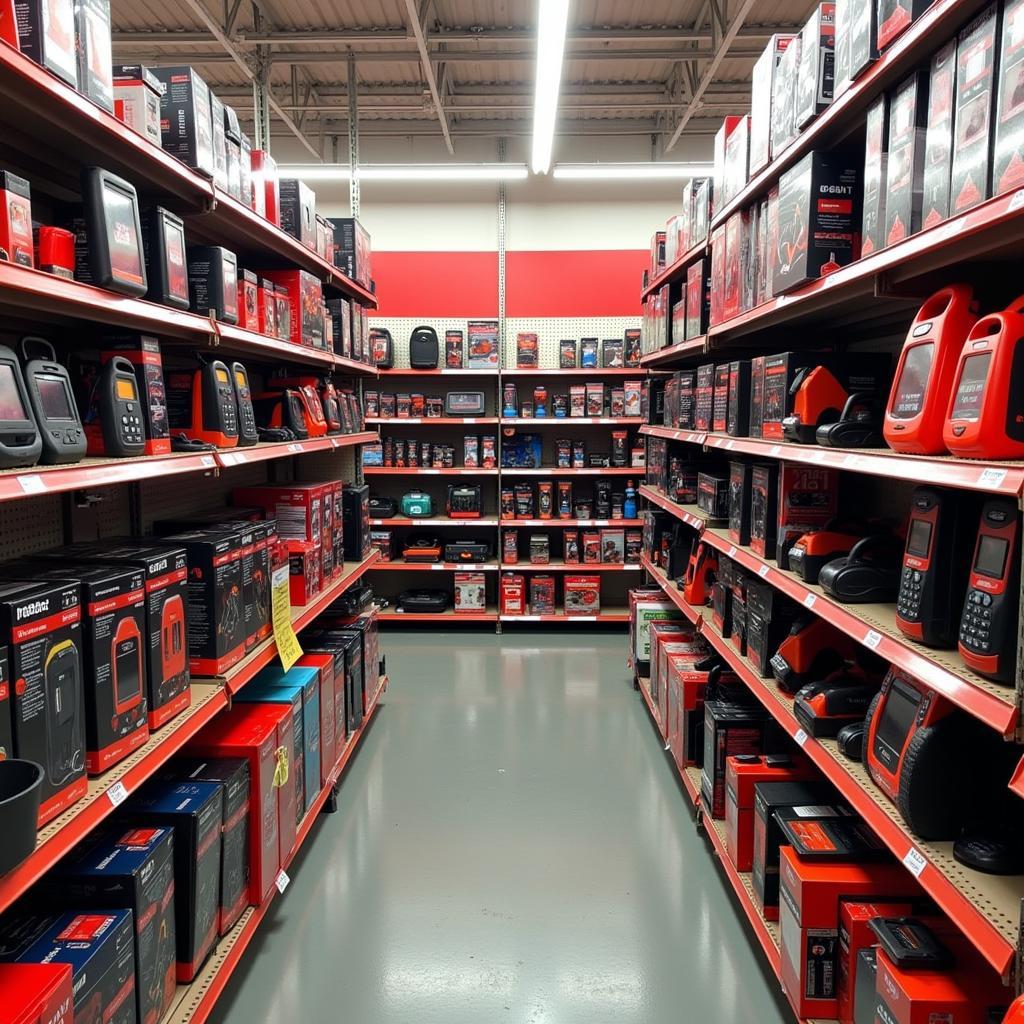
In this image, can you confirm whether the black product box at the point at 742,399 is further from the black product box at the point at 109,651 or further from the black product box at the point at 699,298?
the black product box at the point at 109,651

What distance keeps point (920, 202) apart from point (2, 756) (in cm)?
216

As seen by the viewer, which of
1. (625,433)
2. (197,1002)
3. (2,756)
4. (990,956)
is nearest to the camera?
(990,956)

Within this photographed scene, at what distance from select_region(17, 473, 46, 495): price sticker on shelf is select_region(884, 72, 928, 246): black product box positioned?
1860 mm

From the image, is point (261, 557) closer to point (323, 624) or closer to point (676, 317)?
point (323, 624)

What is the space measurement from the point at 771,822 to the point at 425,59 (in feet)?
16.9

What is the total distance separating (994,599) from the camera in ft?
4.56

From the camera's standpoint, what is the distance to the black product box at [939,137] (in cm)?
160

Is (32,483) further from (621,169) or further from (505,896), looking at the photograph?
(621,169)

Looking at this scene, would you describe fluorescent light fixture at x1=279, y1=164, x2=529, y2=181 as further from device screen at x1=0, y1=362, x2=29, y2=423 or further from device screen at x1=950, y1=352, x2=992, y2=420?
device screen at x1=950, y1=352, x2=992, y2=420

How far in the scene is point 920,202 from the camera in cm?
174

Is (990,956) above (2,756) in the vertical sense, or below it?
below

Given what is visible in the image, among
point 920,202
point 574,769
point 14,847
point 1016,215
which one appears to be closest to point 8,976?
point 14,847

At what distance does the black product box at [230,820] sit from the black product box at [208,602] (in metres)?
0.28

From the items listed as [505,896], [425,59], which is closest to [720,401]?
[505,896]
